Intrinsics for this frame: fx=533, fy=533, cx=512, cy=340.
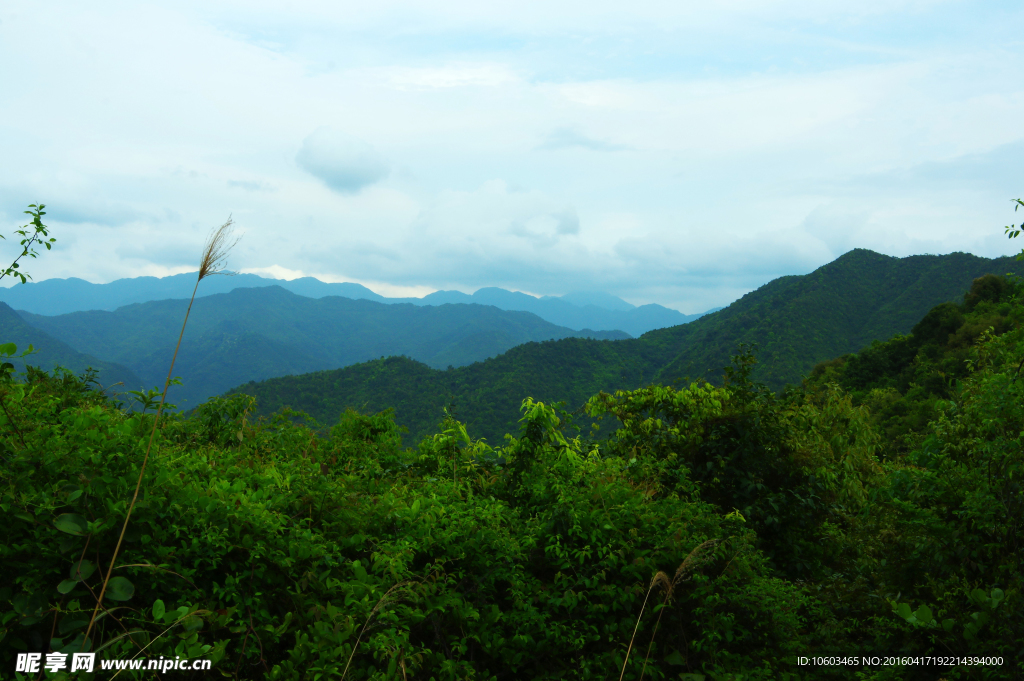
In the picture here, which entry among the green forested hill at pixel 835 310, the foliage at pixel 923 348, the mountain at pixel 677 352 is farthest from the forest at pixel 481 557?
the green forested hill at pixel 835 310

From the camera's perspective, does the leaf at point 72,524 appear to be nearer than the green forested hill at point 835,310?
Yes

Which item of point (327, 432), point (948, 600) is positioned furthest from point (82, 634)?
point (948, 600)

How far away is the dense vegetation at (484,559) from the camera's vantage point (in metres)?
2.23

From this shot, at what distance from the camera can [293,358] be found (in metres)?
171

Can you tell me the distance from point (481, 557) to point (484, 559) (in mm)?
20

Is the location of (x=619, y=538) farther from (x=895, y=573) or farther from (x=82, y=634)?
(x=82, y=634)

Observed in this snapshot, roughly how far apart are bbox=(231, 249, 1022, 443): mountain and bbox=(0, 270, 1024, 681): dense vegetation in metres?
42.5

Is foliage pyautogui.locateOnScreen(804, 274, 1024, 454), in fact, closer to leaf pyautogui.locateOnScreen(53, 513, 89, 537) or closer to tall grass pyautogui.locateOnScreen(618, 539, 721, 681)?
tall grass pyautogui.locateOnScreen(618, 539, 721, 681)

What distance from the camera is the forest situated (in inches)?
87.6

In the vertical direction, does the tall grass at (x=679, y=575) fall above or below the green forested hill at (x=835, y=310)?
below

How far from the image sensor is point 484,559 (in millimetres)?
3057

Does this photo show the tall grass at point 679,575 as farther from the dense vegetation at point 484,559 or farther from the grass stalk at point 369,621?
the grass stalk at point 369,621

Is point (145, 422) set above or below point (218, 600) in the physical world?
above

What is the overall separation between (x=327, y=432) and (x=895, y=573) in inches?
184
